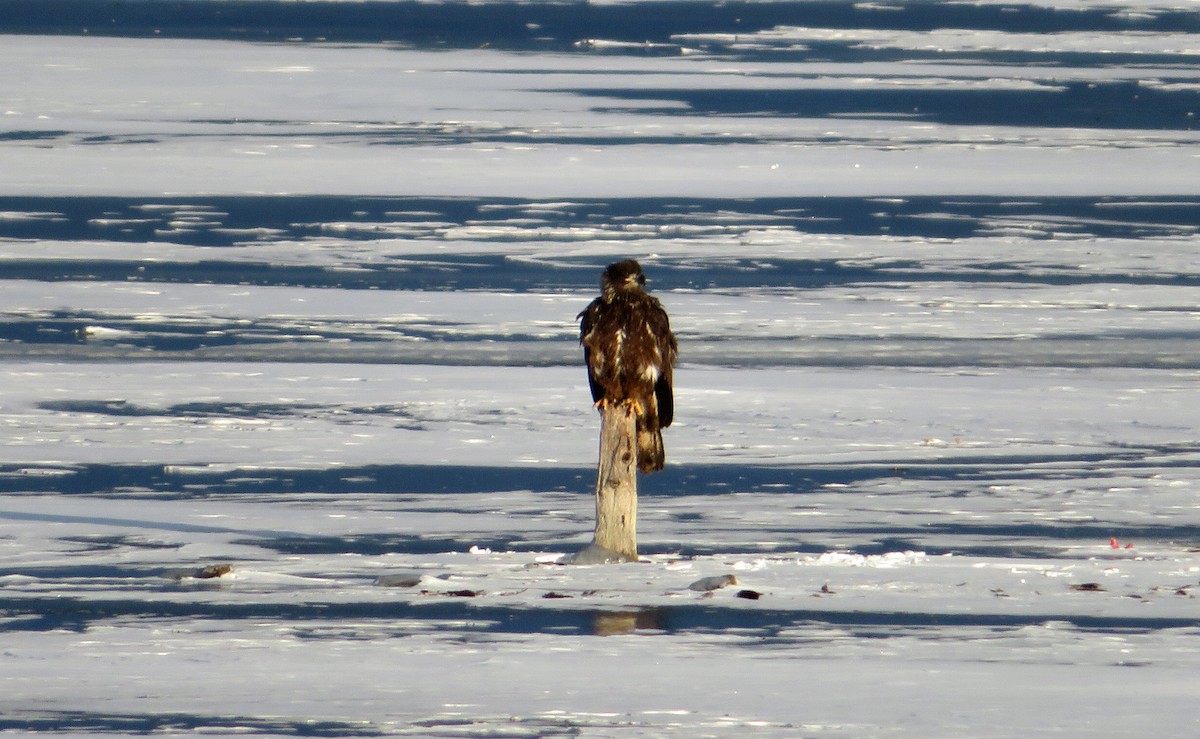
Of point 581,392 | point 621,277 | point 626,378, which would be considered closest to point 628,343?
point 626,378

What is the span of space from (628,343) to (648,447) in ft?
1.31

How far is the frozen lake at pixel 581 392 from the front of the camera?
6555 millimetres

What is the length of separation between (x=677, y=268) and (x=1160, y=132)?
7702 mm

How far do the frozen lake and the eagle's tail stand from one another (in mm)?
373

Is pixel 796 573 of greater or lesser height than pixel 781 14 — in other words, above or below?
below

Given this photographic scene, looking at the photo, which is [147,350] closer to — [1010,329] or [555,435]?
[555,435]

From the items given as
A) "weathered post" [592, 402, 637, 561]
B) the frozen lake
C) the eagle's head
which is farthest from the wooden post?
the eagle's head

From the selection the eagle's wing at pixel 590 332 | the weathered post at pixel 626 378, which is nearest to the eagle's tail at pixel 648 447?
the weathered post at pixel 626 378

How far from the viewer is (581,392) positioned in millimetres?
11414

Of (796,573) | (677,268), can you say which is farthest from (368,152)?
(796,573)

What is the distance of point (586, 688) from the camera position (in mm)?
6410

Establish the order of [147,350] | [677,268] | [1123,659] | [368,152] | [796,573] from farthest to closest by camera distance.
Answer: [368,152] < [677,268] < [147,350] < [796,573] < [1123,659]

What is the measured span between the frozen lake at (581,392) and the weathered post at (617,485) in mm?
147

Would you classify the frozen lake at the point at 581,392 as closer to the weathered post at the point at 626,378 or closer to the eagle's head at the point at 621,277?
the weathered post at the point at 626,378
